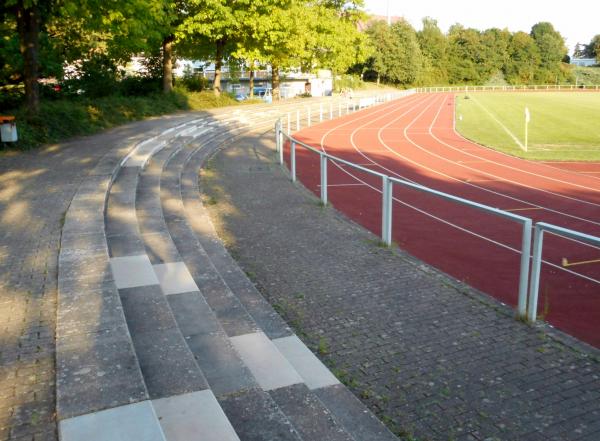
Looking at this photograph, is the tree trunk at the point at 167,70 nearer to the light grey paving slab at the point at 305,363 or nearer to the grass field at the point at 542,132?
the grass field at the point at 542,132

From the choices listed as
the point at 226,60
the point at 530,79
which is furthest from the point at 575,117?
the point at 530,79

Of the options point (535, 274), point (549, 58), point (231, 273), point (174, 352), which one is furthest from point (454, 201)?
point (549, 58)

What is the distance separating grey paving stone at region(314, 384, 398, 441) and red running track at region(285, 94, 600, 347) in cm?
289

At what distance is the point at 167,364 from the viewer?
4469mm

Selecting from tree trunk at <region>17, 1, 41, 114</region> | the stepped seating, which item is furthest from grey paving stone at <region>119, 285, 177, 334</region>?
tree trunk at <region>17, 1, 41, 114</region>

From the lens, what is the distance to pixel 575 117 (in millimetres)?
41656

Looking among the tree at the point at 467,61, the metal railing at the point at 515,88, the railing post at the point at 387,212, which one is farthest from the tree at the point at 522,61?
the railing post at the point at 387,212

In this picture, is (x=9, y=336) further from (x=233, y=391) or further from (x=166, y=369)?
(x=233, y=391)

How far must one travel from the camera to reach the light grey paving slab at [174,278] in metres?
6.41

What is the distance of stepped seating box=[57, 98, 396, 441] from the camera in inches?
148

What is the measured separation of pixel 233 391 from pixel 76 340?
50.3 inches

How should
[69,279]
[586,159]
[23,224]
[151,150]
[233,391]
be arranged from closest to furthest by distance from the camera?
[233,391], [69,279], [23,224], [151,150], [586,159]

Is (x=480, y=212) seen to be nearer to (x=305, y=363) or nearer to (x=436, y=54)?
(x=305, y=363)

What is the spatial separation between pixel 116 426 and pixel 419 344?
311 cm
